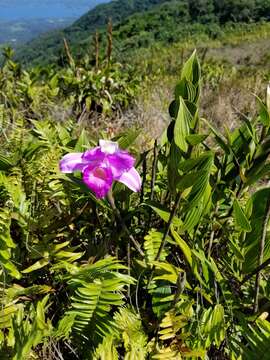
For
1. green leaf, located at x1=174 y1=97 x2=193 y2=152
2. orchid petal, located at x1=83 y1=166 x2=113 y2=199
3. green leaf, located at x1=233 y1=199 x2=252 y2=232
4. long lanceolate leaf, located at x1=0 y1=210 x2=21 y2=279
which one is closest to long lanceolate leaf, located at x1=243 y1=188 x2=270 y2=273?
green leaf, located at x1=233 y1=199 x2=252 y2=232

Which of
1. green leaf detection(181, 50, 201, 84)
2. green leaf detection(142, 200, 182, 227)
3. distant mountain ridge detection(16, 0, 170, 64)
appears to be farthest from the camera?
distant mountain ridge detection(16, 0, 170, 64)

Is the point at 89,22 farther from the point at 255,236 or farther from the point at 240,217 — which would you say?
the point at 240,217

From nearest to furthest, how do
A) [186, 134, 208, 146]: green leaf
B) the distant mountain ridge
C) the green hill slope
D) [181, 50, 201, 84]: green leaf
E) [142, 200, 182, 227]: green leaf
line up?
[186, 134, 208, 146]: green leaf < [181, 50, 201, 84]: green leaf < [142, 200, 182, 227]: green leaf < the green hill slope < the distant mountain ridge

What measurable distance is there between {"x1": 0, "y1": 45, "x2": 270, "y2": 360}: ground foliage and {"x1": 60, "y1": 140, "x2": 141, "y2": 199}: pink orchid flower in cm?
14

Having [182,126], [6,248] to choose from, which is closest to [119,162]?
[182,126]

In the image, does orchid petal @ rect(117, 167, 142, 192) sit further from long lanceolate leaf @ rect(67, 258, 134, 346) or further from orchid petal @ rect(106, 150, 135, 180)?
long lanceolate leaf @ rect(67, 258, 134, 346)

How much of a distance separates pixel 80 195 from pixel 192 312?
1.85 ft

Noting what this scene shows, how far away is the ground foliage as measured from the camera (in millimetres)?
1118

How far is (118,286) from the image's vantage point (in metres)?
1.12

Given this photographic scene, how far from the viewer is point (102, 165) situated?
1052 millimetres

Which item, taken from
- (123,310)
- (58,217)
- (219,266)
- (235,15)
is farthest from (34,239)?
(235,15)

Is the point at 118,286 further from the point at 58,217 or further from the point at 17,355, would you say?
the point at 58,217

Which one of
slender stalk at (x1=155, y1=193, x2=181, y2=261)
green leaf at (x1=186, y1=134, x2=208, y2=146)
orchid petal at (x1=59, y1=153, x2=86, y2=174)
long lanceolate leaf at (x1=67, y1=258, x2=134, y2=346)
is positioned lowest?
long lanceolate leaf at (x1=67, y1=258, x2=134, y2=346)

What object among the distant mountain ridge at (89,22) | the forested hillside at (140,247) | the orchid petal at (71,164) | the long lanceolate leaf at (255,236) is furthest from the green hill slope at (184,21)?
the orchid petal at (71,164)
